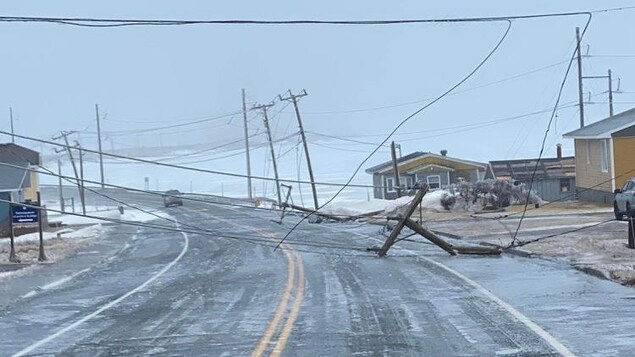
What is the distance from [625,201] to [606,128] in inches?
582

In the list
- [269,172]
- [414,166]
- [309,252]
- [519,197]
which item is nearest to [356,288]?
[309,252]

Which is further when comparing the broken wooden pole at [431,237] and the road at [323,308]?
the broken wooden pole at [431,237]

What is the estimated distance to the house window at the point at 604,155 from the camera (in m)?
51.8

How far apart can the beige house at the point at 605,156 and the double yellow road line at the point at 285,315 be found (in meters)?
25.0

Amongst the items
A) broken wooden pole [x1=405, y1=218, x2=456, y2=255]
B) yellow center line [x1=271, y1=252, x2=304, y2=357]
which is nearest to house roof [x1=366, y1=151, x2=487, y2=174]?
broken wooden pole [x1=405, y1=218, x2=456, y2=255]

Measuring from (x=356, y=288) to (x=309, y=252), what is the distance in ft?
40.9

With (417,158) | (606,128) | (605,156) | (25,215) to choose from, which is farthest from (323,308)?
(417,158)

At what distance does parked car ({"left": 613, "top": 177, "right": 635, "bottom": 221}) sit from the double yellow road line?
15.7 m

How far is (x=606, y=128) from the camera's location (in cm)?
5262

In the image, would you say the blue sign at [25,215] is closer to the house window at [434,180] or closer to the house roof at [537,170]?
the house roof at [537,170]

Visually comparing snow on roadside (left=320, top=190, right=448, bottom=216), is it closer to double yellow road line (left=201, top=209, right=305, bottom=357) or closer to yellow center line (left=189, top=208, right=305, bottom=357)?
yellow center line (left=189, top=208, right=305, bottom=357)

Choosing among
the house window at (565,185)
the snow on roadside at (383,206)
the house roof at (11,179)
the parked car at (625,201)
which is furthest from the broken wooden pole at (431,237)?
the house window at (565,185)

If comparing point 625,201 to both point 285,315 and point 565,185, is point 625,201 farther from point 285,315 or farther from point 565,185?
point 565,185

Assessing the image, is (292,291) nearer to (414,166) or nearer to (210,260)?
(210,260)
